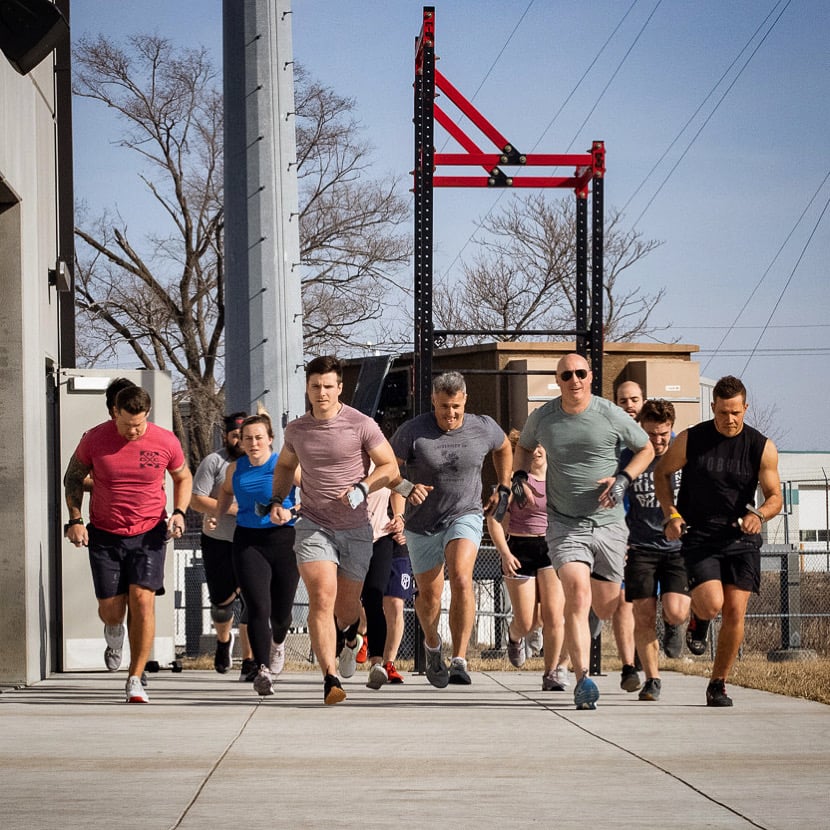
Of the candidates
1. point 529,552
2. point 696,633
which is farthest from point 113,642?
point 696,633

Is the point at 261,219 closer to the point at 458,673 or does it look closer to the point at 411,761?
the point at 458,673

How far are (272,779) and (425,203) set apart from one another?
690 centimetres

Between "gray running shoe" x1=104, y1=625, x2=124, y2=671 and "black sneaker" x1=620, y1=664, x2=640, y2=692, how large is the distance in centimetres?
330

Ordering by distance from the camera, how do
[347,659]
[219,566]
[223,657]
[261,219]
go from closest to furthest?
[347,659] → [219,566] → [223,657] → [261,219]

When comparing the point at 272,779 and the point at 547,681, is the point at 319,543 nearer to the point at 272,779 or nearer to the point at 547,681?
the point at 547,681

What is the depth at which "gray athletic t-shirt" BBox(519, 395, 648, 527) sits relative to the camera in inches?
375

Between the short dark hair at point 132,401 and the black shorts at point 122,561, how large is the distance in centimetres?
80

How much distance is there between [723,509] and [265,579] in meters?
3.16

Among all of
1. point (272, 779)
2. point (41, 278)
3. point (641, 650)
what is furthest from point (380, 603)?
point (272, 779)

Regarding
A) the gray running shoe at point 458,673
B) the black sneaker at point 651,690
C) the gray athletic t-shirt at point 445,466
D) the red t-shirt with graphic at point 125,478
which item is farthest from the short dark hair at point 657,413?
the red t-shirt with graphic at point 125,478

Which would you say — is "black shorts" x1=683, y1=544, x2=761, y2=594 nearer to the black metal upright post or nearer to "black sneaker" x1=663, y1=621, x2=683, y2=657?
"black sneaker" x1=663, y1=621, x2=683, y2=657

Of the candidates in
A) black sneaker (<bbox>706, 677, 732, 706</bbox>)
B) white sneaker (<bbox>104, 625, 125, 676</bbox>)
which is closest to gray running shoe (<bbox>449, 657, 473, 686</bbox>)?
black sneaker (<bbox>706, 677, 732, 706</bbox>)

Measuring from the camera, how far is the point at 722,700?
9.41 meters

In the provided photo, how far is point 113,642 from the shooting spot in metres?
10.2
